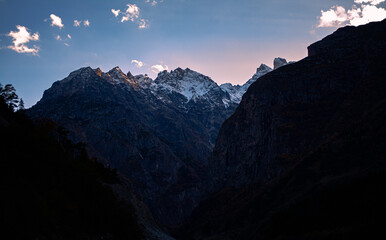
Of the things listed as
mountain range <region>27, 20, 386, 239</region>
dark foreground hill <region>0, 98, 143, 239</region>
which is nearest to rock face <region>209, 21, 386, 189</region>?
mountain range <region>27, 20, 386, 239</region>

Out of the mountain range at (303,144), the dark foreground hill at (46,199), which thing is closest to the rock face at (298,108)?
the mountain range at (303,144)

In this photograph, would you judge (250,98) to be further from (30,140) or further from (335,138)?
(30,140)

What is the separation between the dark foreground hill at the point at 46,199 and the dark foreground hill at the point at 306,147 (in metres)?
20.3

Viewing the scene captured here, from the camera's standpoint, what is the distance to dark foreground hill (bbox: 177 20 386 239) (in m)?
36.2

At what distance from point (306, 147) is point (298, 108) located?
80.1 feet

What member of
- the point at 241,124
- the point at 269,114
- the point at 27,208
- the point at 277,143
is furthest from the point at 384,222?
the point at 241,124

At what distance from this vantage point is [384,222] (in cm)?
2241

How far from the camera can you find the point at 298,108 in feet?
414

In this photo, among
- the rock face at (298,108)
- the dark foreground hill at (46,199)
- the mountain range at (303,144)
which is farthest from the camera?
the rock face at (298,108)

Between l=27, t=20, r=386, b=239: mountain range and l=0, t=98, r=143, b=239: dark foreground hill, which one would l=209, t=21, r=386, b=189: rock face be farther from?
l=0, t=98, r=143, b=239: dark foreground hill

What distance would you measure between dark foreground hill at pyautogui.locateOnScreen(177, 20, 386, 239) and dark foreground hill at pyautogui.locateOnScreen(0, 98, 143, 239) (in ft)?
66.5

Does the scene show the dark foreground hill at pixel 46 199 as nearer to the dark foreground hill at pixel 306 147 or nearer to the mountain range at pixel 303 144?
the mountain range at pixel 303 144

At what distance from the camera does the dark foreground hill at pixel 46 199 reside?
890 inches

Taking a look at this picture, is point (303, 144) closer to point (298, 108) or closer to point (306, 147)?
point (306, 147)
